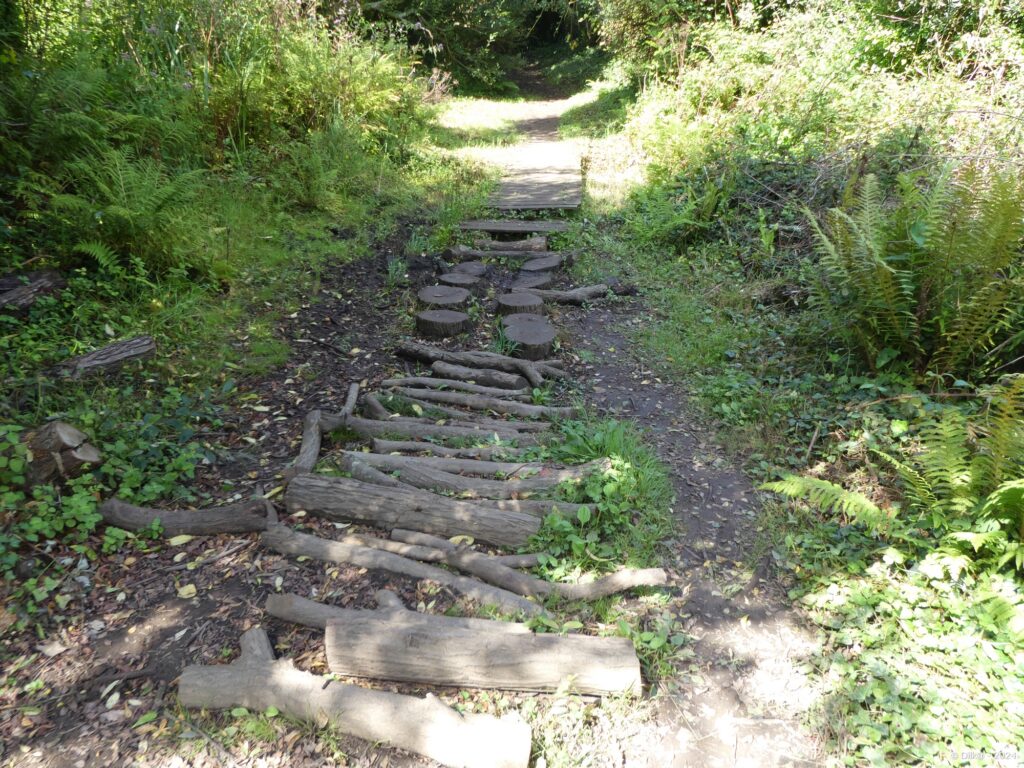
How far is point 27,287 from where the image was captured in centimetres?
459

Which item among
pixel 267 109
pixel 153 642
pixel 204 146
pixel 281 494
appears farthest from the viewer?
pixel 267 109

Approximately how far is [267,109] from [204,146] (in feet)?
3.57

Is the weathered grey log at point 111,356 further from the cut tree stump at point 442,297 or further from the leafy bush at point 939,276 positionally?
the leafy bush at point 939,276

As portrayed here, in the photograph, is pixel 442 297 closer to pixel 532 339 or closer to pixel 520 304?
pixel 520 304

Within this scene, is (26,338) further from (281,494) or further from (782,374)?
(782,374)

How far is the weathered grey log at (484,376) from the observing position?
16.2 feet

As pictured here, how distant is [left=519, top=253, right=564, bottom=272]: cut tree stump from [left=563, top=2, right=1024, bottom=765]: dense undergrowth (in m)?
0.39

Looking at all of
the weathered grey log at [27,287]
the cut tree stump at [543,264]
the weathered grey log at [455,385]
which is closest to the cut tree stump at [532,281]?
the cut tree stump at [543,264]

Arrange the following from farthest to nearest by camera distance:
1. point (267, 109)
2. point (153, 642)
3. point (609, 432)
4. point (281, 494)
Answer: point (267, 109)
point (609, 432)
point (281, 494)
point (153, 642)

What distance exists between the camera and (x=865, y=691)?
249 cm

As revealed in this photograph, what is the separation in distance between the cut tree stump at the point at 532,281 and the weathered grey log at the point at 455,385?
1912mm

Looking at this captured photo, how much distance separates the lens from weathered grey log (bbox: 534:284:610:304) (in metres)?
6.44

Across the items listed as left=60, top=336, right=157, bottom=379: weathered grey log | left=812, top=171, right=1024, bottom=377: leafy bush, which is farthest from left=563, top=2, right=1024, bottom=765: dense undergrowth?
→ left=60, top=336, right=157, bottom=379: weathered grey log

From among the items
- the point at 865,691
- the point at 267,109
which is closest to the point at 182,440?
the point at 865,691
